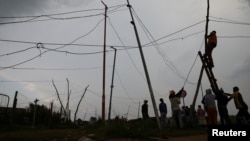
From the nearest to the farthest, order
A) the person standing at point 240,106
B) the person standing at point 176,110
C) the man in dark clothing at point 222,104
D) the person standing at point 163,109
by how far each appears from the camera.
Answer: the person standing at point 240,106, the man in dark clothing at point 222,104, the person standing at point 176,110, the person standing at point 163,109

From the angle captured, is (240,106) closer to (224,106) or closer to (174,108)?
(224,106)

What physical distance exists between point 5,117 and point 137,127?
12.0 m

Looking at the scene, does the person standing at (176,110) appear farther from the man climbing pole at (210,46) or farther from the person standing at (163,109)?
the man climbing pole at (210,46)

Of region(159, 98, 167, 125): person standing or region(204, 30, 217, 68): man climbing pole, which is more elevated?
region(204, 30, 217, 68): man climbing pole

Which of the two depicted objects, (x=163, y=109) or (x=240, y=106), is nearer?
(x=240, y=106)

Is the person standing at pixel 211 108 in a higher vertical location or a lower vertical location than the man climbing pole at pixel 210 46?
lower

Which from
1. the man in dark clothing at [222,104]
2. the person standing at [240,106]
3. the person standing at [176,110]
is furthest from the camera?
the person standing at [176,110]

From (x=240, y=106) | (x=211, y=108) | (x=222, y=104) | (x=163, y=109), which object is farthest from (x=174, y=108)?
(x=240, y=106)

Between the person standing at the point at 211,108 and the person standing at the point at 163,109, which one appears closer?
the person standing at the point at 211,108

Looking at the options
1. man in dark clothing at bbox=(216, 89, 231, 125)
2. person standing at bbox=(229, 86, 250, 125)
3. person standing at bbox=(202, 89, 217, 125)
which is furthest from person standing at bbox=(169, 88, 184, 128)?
person standing at bbox=(229, 86, 250, 125)

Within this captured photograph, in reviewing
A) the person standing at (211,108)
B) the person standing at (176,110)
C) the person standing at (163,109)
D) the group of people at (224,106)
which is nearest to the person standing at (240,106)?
the group of people at (224,106)

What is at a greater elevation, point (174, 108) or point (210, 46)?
point (210, 46)

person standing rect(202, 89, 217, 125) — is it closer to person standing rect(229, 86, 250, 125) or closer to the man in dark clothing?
the man in dark clothing

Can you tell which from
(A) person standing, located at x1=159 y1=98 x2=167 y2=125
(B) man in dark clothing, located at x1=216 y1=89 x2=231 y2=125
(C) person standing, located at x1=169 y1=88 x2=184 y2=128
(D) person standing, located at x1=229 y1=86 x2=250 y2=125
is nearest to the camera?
(D) person standing, located at x1=229 y1=86 x2=250 y2=125
